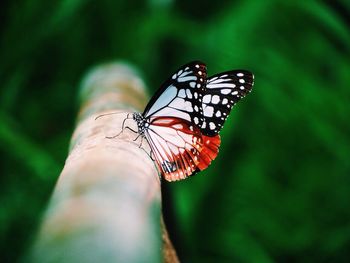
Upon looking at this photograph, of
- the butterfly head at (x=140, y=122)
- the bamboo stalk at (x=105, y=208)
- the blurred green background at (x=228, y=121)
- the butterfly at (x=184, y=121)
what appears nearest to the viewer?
the bamboo stalk at (x=105, y=208)

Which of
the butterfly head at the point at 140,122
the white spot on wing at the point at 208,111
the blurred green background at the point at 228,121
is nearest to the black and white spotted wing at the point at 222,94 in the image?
the white spot on wing at the point at 208,111

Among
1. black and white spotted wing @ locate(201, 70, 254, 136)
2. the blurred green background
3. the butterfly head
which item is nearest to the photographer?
the butterfly head

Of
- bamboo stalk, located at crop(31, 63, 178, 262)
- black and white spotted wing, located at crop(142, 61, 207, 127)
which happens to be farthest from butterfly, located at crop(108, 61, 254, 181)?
bamboo stalk, located at crop(31, 63, 178, 262)

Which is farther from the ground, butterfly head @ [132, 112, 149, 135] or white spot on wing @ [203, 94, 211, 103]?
white spot on wing @ [203, 94, 211, 103]

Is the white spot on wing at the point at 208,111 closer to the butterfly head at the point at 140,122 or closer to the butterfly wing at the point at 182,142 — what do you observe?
the butterfly wing at the point at 182,142

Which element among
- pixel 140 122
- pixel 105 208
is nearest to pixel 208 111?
pixel 140 122

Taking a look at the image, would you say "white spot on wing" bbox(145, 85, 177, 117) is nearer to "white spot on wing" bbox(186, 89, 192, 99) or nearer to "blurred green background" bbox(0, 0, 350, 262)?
"white spot on wing" bbox(186, 89, 192, 99)
